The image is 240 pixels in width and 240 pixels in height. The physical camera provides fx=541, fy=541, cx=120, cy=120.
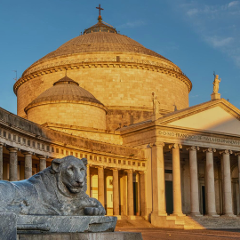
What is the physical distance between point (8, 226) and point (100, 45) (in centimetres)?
6241

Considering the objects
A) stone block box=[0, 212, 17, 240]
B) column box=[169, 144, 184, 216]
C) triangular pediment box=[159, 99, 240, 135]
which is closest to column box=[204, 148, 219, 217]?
triangular pediment box=[159, 99, 240, 135]

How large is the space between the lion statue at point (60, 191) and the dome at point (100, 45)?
58.8m

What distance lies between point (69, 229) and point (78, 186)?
2.92 ft

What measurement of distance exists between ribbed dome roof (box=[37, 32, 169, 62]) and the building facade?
141 mm

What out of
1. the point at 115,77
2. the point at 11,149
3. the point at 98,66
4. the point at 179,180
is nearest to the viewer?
the point at 11,149

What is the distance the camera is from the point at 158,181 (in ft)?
168

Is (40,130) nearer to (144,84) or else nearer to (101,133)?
(101,133)

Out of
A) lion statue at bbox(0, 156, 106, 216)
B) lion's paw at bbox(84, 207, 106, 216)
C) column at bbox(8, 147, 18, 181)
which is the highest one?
column at bbox(8, 147, 18, 181)

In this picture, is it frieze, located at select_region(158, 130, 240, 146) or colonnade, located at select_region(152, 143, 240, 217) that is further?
frieze, located at select_region(158, 130, 240, 146)

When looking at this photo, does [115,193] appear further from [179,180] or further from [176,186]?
[179,180]

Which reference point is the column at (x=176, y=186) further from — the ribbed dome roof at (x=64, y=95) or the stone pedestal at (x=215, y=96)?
the ribbed dome roof at (x=64, y=95)

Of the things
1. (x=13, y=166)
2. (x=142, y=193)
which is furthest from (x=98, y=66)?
(x=13, y=166)

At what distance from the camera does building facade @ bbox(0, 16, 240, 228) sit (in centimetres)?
4834

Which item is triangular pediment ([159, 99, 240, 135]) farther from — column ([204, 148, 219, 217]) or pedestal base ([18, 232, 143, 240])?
pedestal base ([18, 232, 143, 240])
